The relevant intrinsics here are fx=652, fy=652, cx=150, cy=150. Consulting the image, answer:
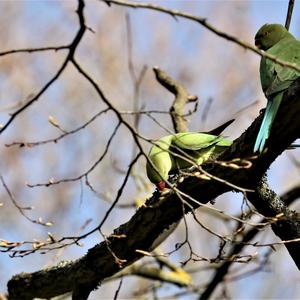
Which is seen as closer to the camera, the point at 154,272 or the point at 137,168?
the point at 154,272

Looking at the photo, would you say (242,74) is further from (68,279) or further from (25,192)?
(68,279)

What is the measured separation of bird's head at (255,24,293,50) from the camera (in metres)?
3.74

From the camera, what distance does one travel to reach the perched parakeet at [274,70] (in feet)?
8.30

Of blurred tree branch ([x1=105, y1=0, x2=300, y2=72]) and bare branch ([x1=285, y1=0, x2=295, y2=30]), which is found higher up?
bare branch ([x1=285, y1=0, x2=295, y2=30])

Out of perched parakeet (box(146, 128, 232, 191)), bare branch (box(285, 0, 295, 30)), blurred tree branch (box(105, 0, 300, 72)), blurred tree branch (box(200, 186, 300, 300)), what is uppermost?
bare branch (box(285, 0, 295, 30))

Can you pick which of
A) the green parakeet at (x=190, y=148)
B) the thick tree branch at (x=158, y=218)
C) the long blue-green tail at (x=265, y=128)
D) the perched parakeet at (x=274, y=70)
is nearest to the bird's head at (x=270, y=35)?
the perched parakeet at (x=274, y=70)

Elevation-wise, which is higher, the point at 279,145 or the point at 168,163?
the point at 168,163

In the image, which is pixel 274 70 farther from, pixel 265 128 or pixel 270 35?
pixel 270 35

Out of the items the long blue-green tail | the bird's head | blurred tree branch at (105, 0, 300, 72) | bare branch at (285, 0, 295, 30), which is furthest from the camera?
the bird's head

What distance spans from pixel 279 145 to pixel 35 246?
1060mm

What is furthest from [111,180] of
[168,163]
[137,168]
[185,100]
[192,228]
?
[168,163]

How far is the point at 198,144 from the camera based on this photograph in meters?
3.27

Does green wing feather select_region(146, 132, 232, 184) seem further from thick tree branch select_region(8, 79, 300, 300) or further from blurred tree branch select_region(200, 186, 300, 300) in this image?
blurred tree branch select_region(200, 186, 300, 300)

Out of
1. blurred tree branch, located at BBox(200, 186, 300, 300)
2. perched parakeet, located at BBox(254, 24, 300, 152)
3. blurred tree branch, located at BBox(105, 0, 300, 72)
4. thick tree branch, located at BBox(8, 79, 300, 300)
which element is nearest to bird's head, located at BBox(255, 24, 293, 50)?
perched parakeet, located at BBox(254, 24, 300, 152)
